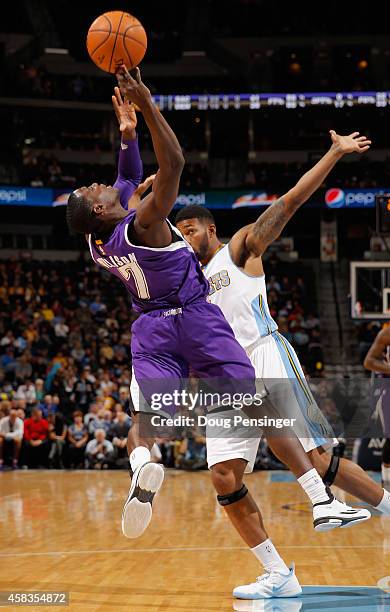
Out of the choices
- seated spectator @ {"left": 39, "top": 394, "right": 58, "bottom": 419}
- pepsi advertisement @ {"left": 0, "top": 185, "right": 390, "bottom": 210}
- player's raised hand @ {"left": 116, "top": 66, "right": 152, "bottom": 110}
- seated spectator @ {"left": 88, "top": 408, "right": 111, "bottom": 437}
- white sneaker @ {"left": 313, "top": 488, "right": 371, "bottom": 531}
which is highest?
pepsi advertisement @ {"left": 0, "top": 185, "right": 390, "bottom": 210}

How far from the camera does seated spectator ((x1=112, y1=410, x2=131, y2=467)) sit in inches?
631

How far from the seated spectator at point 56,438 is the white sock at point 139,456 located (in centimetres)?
1195

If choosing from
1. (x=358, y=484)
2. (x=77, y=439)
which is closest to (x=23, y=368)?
(x=77, y=439)

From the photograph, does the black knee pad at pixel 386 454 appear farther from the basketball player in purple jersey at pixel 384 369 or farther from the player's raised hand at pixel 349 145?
the player's raised hand at pixel 349 145

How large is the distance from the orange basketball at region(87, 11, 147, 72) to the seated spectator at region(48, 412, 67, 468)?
11994 mm

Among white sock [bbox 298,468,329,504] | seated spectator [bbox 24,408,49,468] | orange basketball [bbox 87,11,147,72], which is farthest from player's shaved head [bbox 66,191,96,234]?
seated spectator [bbox 24,408,49,468]

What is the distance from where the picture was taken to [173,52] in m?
31.4

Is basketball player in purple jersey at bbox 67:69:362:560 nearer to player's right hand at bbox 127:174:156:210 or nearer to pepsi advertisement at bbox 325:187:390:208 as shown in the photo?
player's right hand at bbox 127:174:156:210

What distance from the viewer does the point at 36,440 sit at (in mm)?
16375

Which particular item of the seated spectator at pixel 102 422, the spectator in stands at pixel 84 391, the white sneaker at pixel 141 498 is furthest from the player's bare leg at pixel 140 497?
the spectator in stands at pixel 84 391

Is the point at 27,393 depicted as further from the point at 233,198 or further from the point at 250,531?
the point at 250,531

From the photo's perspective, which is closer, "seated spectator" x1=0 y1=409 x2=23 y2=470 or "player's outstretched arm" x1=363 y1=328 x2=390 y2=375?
"player's outstretched arm" x1=363 y1=328 x2=390 y2=375

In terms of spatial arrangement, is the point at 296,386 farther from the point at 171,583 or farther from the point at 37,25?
the point at 37,25

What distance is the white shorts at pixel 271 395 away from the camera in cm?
543
